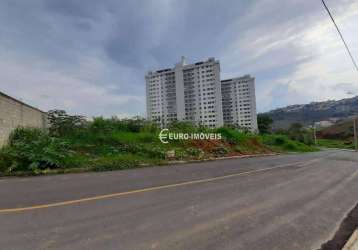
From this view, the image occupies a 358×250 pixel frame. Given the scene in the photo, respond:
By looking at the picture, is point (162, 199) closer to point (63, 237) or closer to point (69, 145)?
point (63, 237)

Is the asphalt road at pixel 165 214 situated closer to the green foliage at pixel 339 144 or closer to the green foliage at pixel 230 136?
the green foliage at pixel 230 136

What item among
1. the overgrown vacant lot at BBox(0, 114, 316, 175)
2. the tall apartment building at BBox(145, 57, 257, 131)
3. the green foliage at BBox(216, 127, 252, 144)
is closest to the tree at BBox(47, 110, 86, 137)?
the overgrown vacant lot at BBox(0, 114, 316, 175)

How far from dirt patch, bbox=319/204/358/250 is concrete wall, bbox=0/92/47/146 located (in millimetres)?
12197

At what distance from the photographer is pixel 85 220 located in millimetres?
4695

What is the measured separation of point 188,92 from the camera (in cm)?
8450

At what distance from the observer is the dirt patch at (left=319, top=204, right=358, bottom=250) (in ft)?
13.7

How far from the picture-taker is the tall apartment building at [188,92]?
263ft

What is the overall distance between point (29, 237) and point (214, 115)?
76.7 metres

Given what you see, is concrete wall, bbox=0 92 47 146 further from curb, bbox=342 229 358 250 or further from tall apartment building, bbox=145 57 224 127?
tall apartment building, bbox=145 57 224 127

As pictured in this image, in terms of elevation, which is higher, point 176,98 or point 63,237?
point 176,98

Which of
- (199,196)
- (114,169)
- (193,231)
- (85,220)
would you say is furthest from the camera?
(114,169)

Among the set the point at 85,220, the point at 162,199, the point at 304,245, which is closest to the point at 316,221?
the point at 304,245

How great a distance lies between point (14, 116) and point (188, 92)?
73.7m

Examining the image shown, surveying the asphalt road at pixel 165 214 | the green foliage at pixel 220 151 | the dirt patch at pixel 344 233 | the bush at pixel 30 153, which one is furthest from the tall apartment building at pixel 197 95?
the dirt patch at pixel 344 233
